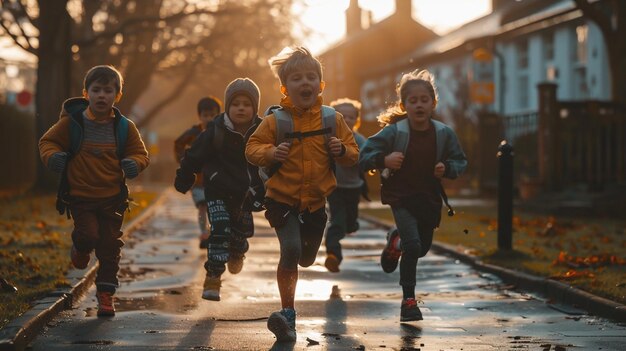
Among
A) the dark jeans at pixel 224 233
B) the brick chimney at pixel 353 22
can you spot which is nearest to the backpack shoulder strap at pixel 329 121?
the dark jeans at pixel 224 233

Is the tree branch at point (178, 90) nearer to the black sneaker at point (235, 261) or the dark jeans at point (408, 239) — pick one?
the black sneaker at point (235, 261)

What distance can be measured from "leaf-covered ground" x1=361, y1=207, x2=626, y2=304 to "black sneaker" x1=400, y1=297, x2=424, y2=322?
4.21 ft

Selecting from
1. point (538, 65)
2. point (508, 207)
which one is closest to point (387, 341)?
point (508, 207)

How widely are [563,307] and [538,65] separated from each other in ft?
124

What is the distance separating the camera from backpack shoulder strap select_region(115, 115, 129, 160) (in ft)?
25.7

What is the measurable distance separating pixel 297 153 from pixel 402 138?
112 centimetres

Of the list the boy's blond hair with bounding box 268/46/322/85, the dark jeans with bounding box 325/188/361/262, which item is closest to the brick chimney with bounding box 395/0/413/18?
the dark jeans with bounding box 325/188/361/262

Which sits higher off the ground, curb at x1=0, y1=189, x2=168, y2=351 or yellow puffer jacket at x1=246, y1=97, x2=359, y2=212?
yellow puffer jacket at x1=246, y1=97, x2=359, y2=212

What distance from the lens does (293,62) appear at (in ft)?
23.2

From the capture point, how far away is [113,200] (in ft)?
25.8

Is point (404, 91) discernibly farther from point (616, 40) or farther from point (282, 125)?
point (616, 40)

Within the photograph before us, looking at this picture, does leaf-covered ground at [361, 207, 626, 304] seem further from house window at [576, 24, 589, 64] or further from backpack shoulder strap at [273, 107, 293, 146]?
house window at [576, 24, 589, 64]

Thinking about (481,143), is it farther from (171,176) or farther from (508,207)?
(171,176)

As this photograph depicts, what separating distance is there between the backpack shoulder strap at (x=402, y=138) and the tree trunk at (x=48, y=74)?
2035cm
